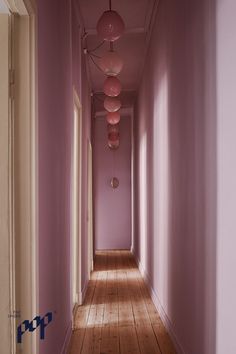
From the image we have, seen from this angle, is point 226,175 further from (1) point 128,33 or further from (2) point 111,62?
(1) point 128,33

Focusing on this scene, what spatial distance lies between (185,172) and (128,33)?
3.33 m

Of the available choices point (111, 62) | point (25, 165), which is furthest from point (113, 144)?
point (25, 165)

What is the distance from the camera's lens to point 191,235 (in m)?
2.92

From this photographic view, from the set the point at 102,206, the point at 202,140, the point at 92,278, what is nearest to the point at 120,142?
the point at 102,206

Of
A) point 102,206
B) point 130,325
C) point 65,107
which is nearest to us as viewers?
point 65,107

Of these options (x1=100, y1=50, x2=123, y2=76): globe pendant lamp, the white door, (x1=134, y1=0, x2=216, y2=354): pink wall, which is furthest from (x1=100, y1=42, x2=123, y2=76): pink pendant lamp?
the white door

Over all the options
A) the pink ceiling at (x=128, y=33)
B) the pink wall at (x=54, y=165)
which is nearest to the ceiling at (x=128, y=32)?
the pink ceiling at (x=128, y=33)

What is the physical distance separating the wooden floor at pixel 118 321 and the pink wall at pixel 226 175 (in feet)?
5.29

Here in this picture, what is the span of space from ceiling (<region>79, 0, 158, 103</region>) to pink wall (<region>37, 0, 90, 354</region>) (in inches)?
51.3

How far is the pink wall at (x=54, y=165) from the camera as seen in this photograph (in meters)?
2.39

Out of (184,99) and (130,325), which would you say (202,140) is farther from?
(130,325)

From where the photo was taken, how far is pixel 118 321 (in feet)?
14.5

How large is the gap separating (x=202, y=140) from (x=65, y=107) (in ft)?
4.55

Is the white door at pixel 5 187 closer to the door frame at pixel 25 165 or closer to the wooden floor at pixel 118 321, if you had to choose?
the door frame at pixel 25 165
